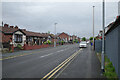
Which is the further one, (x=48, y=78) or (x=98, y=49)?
(x=98, y=49)

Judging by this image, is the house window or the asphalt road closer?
the asphalt road

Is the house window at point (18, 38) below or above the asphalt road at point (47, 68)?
above

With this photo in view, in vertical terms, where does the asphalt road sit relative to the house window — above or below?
below

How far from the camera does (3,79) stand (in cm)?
579

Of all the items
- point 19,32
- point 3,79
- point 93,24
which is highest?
point 93,24

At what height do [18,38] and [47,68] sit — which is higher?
[18,38]

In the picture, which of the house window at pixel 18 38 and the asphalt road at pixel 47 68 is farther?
the house window at pixel 18 38

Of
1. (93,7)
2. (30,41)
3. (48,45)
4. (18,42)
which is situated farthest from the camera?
(48,45)

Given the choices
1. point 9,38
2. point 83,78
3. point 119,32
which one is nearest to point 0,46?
point 9,38

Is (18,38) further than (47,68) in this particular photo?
Yes

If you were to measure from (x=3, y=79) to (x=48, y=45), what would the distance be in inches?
1264

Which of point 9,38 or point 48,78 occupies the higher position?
point 9,38

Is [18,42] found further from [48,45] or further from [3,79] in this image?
[3,79]

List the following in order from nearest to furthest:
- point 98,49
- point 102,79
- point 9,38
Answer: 1. point 102,79
2. point 98,49
3. point 9,38
